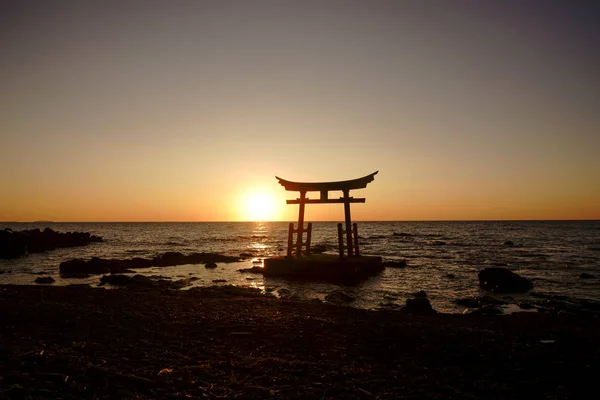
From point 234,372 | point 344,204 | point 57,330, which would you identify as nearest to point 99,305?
point 57,330

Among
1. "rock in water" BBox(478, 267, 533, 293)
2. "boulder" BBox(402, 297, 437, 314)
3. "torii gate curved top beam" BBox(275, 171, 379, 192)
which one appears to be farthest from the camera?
"torii gate curved top beam" BBox(275, 171, 379, 192)

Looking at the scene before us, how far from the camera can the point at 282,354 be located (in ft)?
24.2

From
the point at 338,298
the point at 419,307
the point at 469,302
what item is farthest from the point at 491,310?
the point at 338,298

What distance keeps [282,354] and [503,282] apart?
1591cm

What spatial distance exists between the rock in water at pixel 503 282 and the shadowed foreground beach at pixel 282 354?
7.53 m

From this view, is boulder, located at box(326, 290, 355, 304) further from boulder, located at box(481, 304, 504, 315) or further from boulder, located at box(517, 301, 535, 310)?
boulder, located at box(517, 301, 535, 310)

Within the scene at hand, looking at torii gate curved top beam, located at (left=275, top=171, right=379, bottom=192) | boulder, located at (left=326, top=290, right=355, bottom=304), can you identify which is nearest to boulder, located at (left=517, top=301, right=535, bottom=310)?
boulder, located at (left=326, top=290, right=355, bottom=304)

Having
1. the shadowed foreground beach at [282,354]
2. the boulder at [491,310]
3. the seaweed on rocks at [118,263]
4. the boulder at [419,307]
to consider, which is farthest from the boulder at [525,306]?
the seaweed on rocks at [118,263]

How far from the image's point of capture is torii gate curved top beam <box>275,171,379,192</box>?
75.5 feet

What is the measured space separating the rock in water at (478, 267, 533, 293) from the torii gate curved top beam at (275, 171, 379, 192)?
8.15 metres

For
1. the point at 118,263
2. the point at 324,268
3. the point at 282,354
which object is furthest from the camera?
the point at 118,263

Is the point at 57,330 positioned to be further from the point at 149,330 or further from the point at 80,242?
the point at 80,242

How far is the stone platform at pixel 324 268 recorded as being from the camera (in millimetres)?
22172

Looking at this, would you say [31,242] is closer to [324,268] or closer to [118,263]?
[118,263]
